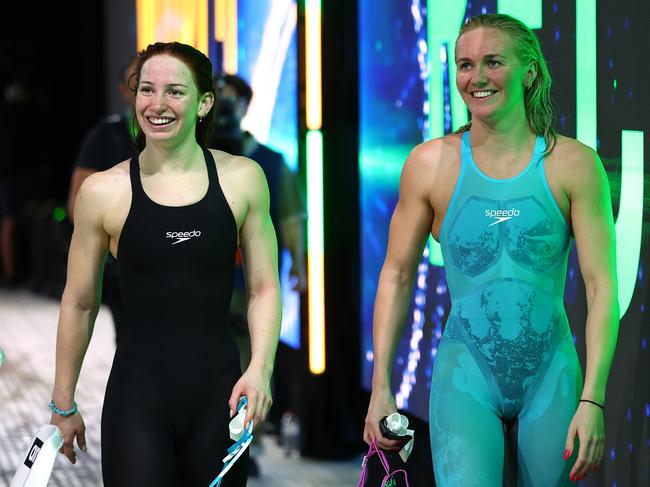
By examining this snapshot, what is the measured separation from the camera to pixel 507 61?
8.72 feet

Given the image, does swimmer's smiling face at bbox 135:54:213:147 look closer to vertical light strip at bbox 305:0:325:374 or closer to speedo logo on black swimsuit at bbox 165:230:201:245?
speedo logo on black swimsuit at bbox 165:230:201:245

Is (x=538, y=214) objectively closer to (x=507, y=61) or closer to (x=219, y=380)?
(x=507, y=61)

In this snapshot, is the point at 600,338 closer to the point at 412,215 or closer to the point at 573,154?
the point at 573,154

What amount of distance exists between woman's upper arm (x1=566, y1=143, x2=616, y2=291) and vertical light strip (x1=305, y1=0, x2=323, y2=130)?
275 cm

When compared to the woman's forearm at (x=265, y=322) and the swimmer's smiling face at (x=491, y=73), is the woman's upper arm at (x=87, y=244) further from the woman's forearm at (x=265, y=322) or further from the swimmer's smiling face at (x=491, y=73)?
the swimmer's smiling face at (x=491, y=73)

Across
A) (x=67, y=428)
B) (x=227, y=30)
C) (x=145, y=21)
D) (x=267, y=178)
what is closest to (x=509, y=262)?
(x=67, y=428)

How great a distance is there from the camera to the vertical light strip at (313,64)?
525cm

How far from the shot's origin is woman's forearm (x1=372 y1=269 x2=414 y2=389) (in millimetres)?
2783

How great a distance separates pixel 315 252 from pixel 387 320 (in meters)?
2.61

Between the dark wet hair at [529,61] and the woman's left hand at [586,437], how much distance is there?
0.58 meters

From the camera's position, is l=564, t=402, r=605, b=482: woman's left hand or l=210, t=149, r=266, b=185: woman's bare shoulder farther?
l=210, t=149, r=266, b=185: woman's bare shoulder

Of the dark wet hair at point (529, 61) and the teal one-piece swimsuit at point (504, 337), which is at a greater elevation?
the dark wet hair at point (529, 61)

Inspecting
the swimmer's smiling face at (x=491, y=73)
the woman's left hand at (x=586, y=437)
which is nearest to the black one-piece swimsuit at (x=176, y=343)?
the swimmer's smiling face at (x=491, y=73)

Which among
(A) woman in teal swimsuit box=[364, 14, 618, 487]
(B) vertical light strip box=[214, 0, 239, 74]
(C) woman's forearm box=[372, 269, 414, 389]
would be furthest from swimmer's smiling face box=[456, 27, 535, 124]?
(B) vertical light strip box=[214, 0, 239, 74]
